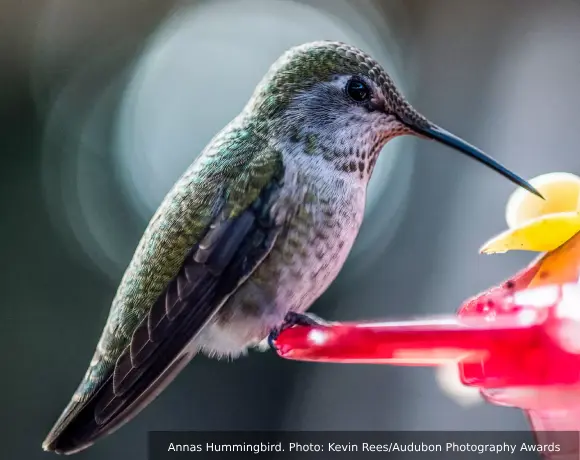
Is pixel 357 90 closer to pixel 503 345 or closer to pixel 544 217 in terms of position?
pixel 544 217

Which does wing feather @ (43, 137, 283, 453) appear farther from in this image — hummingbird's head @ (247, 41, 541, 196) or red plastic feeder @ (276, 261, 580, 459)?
red plastic feeder @ (276, 261, 580, 459)

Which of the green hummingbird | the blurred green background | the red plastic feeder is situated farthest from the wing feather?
the blurred green background
